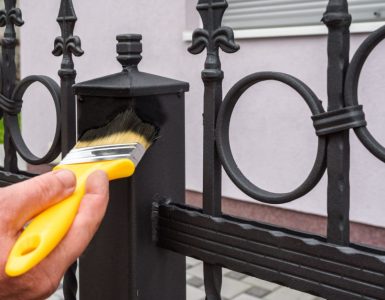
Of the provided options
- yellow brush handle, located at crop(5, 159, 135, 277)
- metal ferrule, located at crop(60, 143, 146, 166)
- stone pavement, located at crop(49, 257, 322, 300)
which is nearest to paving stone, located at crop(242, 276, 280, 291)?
stone pavement, located at crop(49, 257, 322, 300)

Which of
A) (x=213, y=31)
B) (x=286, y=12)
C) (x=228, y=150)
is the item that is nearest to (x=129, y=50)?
(x=213, y=31)

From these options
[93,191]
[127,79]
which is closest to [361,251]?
[93,191]

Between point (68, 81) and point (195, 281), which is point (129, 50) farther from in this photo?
point (195, 281)

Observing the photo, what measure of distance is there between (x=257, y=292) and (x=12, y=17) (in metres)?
2.24

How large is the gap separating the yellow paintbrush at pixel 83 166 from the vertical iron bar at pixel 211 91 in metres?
0.13

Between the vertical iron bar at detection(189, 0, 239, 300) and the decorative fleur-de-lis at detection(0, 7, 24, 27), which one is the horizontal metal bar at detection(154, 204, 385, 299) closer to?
the vertical iron bar at detection(189, 0, 239, 300)

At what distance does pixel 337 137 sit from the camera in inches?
37.3

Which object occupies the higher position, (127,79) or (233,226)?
(127,79)

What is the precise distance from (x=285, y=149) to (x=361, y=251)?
339 centimetres

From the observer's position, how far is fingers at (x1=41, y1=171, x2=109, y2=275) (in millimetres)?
813

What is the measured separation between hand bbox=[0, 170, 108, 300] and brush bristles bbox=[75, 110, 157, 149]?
0.80 feet

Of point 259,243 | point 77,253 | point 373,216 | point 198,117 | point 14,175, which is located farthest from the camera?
point 198,117

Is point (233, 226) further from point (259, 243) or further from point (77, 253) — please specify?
point (77, 253)

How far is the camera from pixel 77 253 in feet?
2.74
